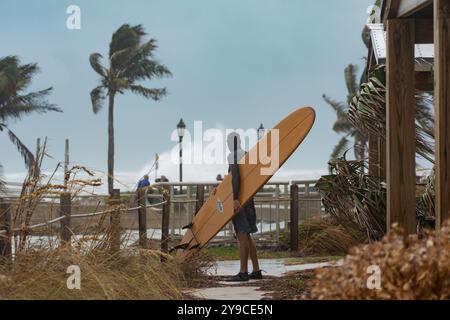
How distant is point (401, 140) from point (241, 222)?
2.71 m

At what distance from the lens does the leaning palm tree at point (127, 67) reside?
1326 inches

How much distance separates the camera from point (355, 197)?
30.5 ft

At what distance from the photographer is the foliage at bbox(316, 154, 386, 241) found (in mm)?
9062

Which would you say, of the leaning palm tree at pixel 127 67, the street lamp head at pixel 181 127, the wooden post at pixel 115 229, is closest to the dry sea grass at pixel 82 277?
the wooden post at pixel 115 229

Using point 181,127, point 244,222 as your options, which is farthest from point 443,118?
point 181,127

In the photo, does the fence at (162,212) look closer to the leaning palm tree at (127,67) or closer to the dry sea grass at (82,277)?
the dry sea grass at (82,277)

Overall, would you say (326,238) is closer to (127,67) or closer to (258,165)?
(258,165)

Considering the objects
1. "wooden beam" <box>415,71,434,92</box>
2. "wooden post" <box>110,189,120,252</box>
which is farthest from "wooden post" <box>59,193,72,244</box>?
"wooden beam" <box>415,71,434,92</box>

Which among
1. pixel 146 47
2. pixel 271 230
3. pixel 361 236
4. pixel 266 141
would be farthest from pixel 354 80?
pixel 266 141

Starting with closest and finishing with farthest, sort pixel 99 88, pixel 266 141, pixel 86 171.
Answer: pixel 86 171 → pixel 266 141 → pixel 99 88

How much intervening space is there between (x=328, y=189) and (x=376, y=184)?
27.1 inches

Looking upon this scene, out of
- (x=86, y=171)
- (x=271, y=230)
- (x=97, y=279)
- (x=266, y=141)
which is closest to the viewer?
(x=97, y=279)

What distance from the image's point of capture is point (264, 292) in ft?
25.7
